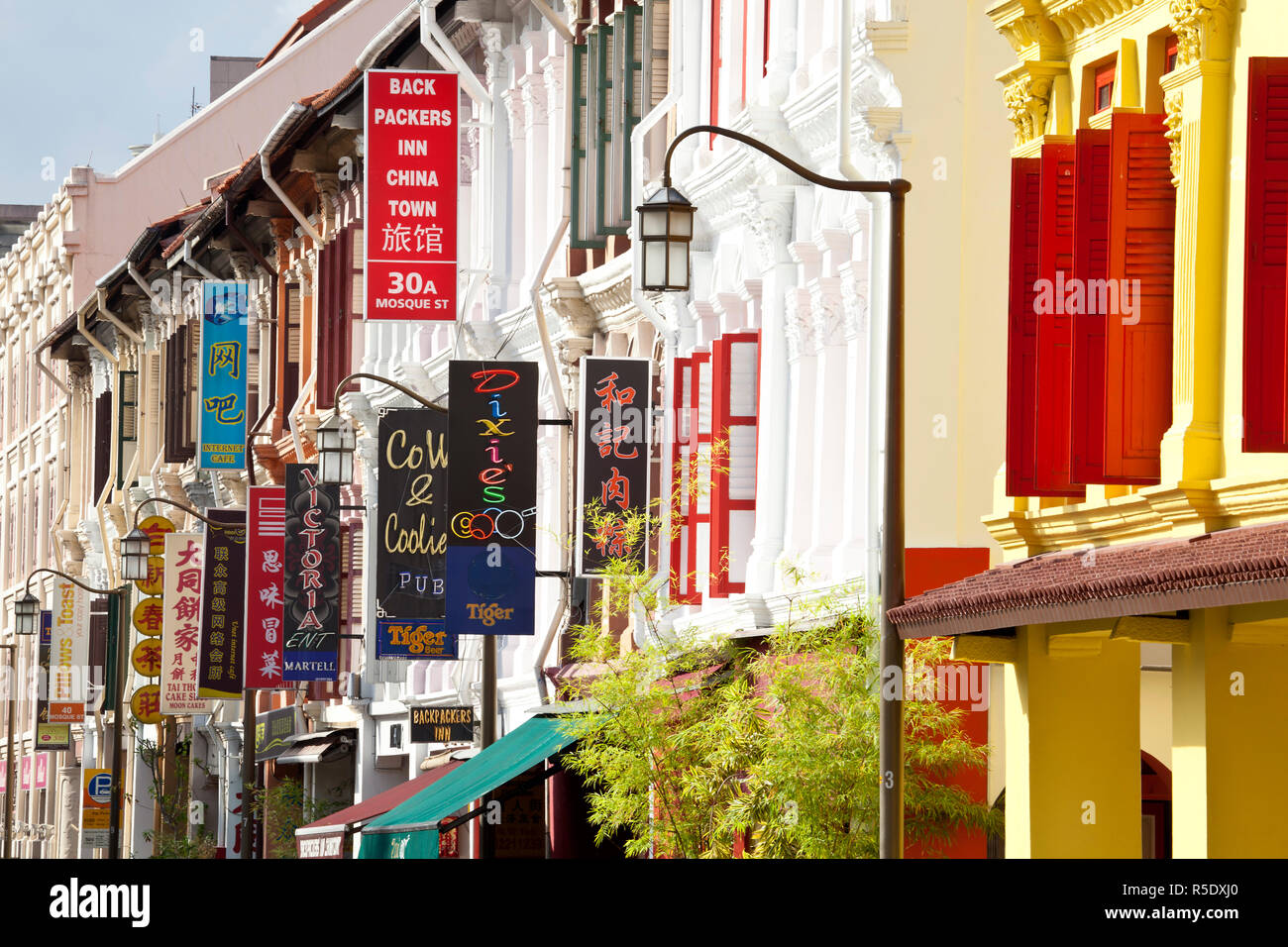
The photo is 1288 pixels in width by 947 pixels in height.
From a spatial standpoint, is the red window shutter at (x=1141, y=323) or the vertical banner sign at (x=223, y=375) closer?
the red window shutter at (x=1141, y=323)

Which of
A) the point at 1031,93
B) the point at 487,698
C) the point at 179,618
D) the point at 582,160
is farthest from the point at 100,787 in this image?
the point at 1031,93

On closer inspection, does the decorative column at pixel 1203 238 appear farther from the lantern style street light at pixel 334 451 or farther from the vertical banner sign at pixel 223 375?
the vertical banner sign at pixel 223 375

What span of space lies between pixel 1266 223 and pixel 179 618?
29623 millimetres

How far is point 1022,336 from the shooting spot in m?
15.1

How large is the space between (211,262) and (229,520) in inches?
517

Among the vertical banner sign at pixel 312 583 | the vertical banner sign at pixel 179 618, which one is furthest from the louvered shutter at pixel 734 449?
the vertical banner sign at pixel 179 618

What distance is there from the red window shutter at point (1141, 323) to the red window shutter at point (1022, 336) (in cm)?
103

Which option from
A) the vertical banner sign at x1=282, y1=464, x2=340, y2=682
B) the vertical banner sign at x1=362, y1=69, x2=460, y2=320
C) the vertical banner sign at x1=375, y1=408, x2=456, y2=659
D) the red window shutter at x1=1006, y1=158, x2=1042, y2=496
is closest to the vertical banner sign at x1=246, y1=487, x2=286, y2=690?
the vertical banner sign at x1=282, y1=464, x2=340, y2=682

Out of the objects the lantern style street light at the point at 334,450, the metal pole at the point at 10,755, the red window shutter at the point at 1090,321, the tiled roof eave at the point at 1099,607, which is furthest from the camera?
the metal pole at the point at 10,755

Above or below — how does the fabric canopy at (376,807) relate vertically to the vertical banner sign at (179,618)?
below

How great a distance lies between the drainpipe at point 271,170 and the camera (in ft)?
128

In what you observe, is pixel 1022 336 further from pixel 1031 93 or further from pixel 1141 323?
pixel 1031 93

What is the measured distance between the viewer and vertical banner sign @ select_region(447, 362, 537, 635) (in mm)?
23953
